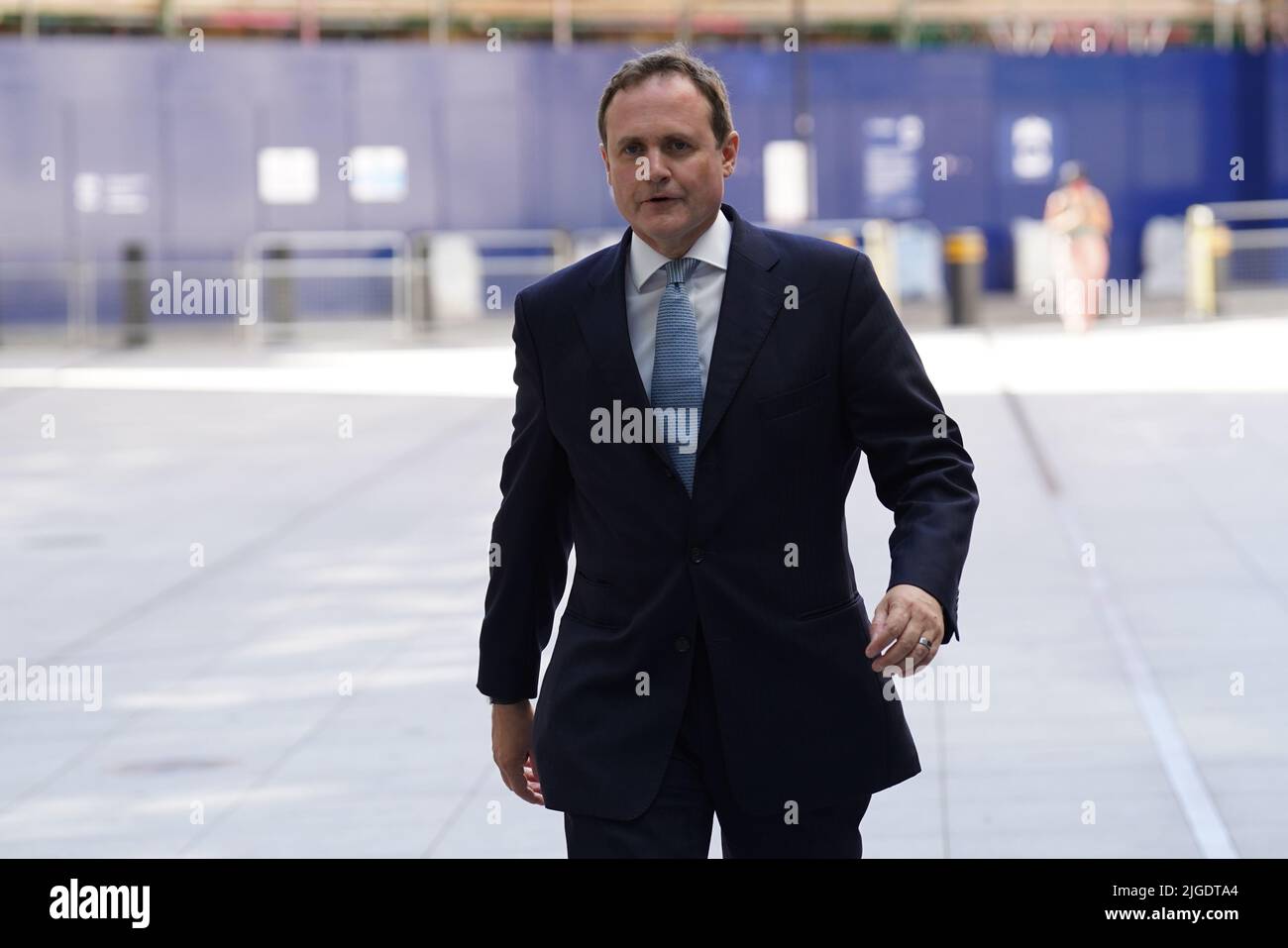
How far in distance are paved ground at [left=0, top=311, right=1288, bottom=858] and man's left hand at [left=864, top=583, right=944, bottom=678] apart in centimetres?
277

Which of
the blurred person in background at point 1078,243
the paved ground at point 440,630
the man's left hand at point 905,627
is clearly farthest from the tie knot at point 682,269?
the blurred person in background at point 1078,243

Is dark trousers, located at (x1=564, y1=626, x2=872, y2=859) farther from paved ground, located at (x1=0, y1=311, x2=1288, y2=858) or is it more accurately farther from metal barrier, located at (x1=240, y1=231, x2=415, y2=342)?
metal barrier, located at (x1=240, y1=231, x2=415, y2=342)

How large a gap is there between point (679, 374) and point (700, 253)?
22cm

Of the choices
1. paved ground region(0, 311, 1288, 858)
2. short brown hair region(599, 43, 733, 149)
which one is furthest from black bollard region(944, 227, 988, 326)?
short brown hair region(599, 43, 733, 149)

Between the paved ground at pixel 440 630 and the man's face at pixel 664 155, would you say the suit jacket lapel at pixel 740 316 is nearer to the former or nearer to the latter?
the man's face at pixel 664 155

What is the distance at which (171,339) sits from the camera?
26.8m

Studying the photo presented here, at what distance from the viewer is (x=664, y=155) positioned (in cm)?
335

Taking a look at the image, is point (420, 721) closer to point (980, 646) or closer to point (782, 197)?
point (980, 646)

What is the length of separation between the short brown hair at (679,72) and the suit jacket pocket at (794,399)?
0.41 m

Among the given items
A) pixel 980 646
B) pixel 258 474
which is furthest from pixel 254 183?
pixel 980 646

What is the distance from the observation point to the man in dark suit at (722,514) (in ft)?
11.0

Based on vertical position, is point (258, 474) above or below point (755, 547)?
below

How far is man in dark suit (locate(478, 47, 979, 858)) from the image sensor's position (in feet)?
11.0
